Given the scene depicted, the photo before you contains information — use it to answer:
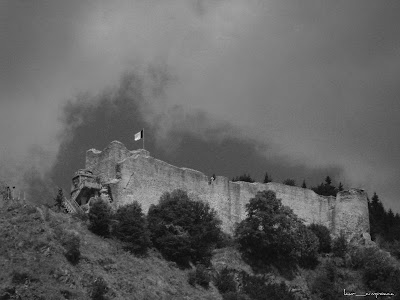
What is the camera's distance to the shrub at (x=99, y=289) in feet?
144

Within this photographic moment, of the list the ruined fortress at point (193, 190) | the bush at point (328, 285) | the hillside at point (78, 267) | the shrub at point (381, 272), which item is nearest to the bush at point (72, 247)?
the hillside at point (78, 267)

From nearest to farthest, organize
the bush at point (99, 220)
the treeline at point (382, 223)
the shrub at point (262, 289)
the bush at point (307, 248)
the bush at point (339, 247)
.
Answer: the bush at point (99, 220) < the shrub at point (262, 289) < the bush at point (307, 248) < the bush at point (339, 247) < the treeline at point (382, 223)

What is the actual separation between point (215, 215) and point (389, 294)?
38.0 feet

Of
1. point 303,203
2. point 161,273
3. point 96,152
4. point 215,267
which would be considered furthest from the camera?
point 303,203

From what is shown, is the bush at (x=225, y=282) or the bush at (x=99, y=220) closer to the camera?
the bush at (x=99, y=220)

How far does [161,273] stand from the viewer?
49.7 meters

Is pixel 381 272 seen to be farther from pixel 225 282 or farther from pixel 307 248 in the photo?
pixel 225 282

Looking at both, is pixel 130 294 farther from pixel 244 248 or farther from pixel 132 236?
pixel 244 248

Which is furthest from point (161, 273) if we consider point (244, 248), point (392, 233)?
point (392, 233)

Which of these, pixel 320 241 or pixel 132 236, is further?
pixel 320 241

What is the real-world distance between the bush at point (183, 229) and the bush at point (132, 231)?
1107 mm

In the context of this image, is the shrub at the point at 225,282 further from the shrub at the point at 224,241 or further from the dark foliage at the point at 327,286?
the dark foliage at the point at 327,286

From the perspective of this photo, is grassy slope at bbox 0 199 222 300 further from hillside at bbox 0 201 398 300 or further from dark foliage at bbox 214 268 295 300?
dark foliage at bbox 214 268 295 300

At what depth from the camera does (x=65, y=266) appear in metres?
45.2
